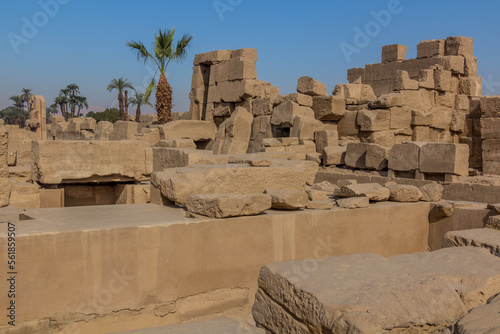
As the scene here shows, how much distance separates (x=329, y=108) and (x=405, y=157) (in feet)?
12.2

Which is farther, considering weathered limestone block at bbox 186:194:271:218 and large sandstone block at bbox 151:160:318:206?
large sandstone block at bbox 151:160:318:206

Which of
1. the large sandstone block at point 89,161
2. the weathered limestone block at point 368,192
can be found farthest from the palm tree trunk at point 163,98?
the weathered limestone block at point 368,192

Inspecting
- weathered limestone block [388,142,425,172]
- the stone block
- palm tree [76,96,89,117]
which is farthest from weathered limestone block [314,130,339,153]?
palm tree [76,96,89,117]

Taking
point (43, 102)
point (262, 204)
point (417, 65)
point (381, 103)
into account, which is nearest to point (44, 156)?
point (262, 204)

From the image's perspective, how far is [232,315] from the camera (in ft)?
11.7

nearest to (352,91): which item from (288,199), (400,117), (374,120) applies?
(400,117)

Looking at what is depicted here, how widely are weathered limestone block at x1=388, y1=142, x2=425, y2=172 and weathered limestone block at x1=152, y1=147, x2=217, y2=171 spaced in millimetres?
3345

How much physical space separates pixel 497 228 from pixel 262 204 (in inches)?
83.2

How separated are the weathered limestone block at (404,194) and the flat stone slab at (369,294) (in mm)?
1925

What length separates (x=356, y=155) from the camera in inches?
331

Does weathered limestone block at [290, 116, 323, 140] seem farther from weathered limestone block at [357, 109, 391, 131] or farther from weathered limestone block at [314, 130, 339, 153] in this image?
weathered limestone block at [357, 109, 391, 131]

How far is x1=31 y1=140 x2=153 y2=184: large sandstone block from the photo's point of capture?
18.9 feet

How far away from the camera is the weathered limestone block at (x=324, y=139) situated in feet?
32.0

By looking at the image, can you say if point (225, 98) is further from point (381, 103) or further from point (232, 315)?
point (232, 315)
